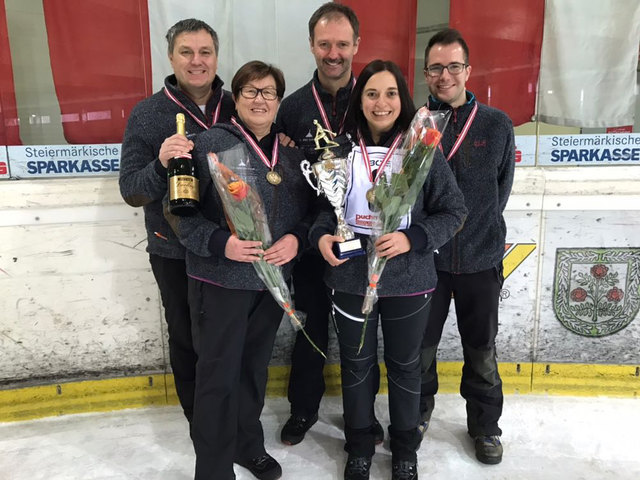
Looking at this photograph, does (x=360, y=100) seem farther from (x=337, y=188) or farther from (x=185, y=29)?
(x=185, y=29)

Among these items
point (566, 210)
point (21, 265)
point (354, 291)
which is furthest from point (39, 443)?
point (566, 210)

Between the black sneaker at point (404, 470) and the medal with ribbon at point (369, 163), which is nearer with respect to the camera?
the medal with ribbon at point (369, 163)

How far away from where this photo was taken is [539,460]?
2373mm

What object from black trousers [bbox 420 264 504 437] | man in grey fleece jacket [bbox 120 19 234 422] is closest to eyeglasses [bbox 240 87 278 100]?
man in grey fleece jacket [bbox 120 19 234 422]

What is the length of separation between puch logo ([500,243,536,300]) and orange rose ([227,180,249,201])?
1.81 m

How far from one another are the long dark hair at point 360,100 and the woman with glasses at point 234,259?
258mm

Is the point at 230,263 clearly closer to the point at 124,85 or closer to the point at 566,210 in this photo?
the point at 124,85

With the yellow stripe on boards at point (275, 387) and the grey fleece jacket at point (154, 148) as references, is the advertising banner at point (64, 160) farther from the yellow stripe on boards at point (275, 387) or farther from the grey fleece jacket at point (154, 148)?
the yellow stripe on boards at point (275, 387)

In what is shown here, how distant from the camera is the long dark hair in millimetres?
1806

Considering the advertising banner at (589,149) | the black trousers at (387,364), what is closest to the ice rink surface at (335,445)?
the black trousers at (387,364)

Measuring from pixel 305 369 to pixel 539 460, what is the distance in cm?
120

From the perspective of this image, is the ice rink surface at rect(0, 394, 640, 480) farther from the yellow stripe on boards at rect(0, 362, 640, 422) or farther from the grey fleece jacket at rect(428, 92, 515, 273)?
the grey fleece jacket at rect(428, 92, 515, 273)

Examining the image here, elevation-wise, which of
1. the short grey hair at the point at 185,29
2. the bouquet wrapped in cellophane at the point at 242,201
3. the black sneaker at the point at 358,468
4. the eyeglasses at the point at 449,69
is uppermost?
the short grey hair at the point at 185,29

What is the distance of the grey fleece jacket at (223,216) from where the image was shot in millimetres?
1766
